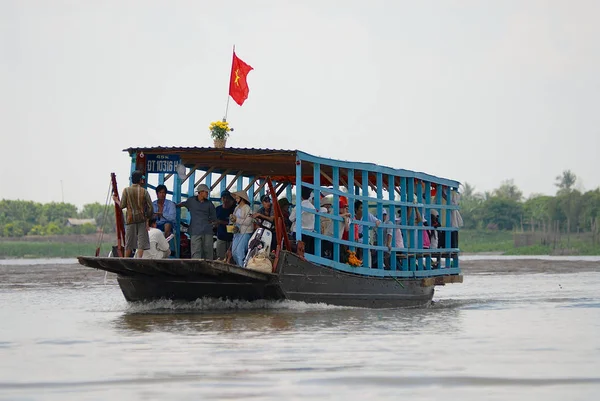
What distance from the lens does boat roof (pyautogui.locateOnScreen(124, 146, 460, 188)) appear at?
14656 millimetres

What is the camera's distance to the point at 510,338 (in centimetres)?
1152

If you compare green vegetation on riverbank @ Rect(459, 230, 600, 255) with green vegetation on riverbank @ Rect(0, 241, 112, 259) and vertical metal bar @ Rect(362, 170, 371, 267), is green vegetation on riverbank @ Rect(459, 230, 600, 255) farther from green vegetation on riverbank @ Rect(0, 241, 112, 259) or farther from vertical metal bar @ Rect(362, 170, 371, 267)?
vertical metal bar @ Rect(362, 170, 371, 267)

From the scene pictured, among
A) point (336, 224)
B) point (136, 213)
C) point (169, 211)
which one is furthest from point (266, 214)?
point (136, 213)

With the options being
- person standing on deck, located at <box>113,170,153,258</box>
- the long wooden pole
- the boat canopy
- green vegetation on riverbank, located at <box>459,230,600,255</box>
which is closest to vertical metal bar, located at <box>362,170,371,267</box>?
the boat canopy

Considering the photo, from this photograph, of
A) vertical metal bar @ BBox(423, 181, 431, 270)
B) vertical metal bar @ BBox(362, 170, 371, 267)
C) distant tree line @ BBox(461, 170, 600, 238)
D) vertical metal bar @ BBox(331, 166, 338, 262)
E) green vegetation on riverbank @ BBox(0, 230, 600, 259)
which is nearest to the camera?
vertical metal bar @ BBox(331, 166, 338, 262)

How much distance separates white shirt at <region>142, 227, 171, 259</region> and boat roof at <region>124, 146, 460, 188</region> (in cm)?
115

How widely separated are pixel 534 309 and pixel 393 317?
3033 millimetres

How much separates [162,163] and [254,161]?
1.39 m

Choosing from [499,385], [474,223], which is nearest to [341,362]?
[499,385]

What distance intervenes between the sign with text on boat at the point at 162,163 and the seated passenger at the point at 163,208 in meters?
0.24

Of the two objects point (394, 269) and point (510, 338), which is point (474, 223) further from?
point (510, 338)

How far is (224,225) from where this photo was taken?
15359mm

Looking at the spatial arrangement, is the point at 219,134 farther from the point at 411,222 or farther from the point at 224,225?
the point at 411,222

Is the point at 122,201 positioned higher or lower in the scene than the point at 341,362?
higher
